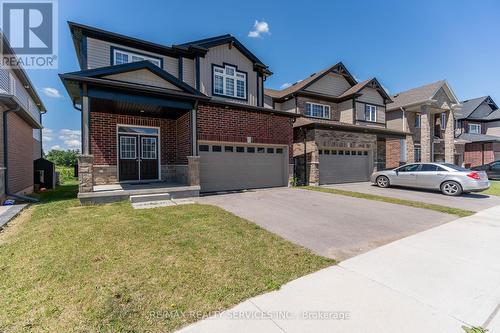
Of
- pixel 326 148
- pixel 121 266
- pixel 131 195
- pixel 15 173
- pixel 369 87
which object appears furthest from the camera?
pixel 369 87

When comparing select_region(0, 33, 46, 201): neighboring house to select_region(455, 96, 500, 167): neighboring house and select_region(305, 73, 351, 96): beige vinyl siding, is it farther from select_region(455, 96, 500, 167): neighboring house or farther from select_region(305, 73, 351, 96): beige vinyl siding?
select_region(455, 96, 500, 167): neighboring house

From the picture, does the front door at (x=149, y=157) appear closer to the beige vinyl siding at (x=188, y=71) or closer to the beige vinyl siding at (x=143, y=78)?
the beige vinyl siding at (x=143, y=78)

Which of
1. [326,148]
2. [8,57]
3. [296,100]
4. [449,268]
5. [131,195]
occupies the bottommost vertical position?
[449,268]

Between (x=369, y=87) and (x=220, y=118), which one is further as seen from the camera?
(x=369, y=87)

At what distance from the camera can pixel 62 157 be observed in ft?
125

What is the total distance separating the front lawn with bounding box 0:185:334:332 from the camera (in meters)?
2.40

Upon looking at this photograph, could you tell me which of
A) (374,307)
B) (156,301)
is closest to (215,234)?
(156,301)

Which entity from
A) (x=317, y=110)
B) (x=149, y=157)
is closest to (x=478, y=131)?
(x=317, y=110)

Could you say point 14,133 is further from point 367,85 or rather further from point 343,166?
point 367,85

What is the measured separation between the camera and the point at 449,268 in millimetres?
3553

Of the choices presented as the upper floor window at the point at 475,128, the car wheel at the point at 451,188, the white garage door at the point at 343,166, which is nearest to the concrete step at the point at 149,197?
the white garage door at the point at 343,166

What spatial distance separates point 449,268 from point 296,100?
45.2ft

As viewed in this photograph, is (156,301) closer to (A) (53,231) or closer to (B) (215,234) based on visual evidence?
(B) (215,234)

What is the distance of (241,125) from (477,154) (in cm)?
2866
